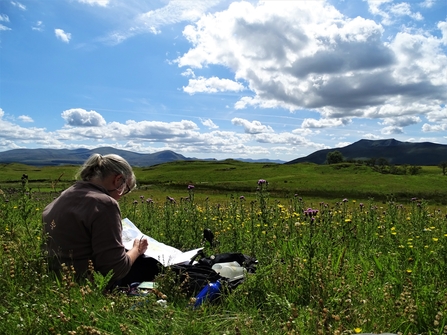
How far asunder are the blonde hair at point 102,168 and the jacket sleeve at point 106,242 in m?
0.57

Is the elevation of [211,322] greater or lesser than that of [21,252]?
lesser

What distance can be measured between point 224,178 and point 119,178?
76364 mm

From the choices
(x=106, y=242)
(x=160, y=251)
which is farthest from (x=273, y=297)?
(x=160, y=251)

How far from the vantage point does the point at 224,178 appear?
80.7 m

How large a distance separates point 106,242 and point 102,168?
0.94 m

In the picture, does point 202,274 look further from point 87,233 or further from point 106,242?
point 87,233

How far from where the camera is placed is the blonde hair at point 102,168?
431 cm

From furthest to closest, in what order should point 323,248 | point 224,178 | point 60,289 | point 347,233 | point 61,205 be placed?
point 224,178
point 347,233
point 323,248
point 61,205
point 60,289

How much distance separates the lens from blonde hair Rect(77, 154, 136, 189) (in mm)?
4309

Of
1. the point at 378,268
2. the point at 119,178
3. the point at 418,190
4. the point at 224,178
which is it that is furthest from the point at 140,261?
the point at 224,178

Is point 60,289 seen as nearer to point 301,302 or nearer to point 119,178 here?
point 119,178

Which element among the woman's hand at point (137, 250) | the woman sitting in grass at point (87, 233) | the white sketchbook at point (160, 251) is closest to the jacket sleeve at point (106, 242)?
the woman sitting in grass at point (87, 233)

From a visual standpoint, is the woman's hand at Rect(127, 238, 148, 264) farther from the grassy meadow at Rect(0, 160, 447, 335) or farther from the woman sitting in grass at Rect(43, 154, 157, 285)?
the grassy meadow at Rect(0, 160, 447, 335)

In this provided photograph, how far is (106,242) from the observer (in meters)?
3.81
